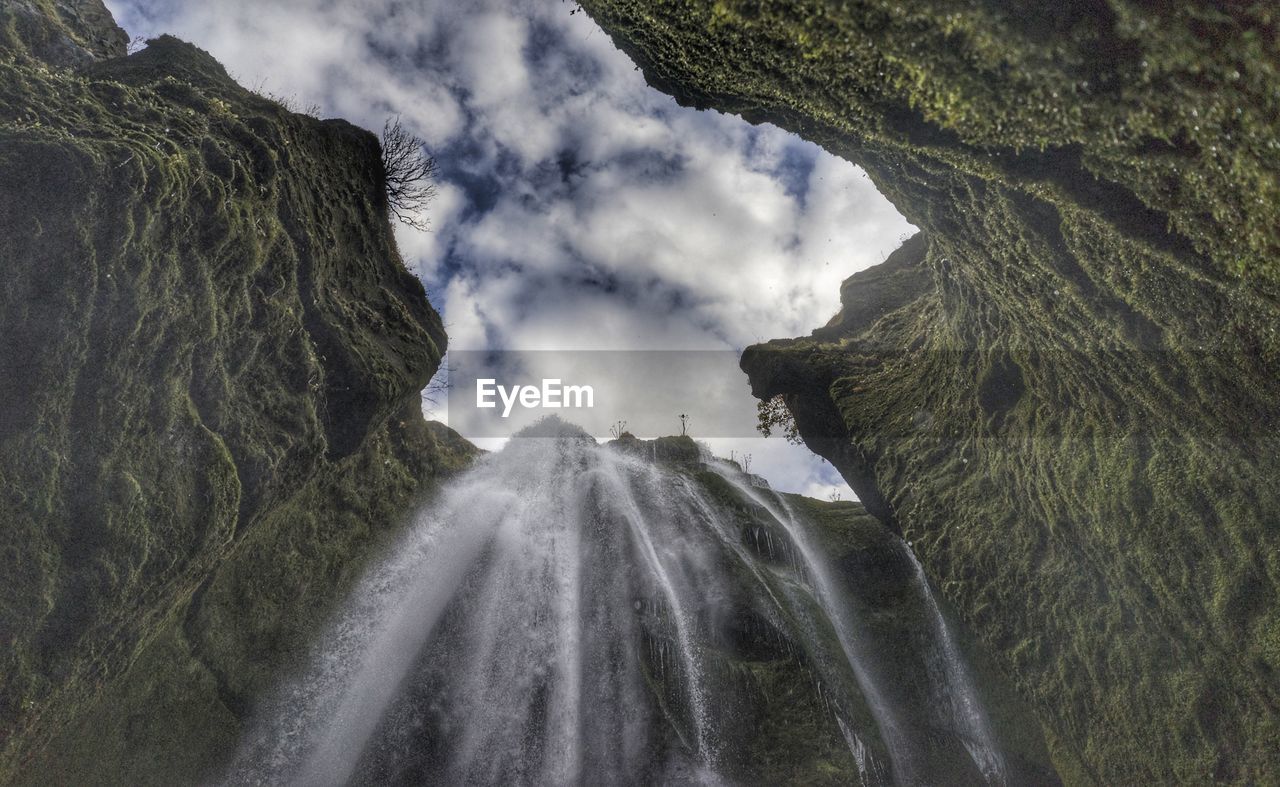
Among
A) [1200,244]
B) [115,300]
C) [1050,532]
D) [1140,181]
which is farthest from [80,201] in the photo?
[1050,532]

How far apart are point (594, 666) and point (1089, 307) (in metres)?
11.2

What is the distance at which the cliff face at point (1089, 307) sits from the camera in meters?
4.49

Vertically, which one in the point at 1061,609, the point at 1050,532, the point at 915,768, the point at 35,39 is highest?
the point at 35,39

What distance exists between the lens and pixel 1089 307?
23.0 ft

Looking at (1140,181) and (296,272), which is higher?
(296,272)

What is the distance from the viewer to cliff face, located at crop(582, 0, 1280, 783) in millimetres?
4488

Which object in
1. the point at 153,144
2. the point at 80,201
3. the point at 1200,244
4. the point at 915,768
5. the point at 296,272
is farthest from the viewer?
the point at 915,768

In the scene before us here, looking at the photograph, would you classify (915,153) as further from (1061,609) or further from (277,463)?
(277,463)

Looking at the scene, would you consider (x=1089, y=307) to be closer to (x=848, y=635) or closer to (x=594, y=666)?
(x=594, y=666)

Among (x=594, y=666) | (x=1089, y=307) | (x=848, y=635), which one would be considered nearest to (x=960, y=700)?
(x=848, y=635)

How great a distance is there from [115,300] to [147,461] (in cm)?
203

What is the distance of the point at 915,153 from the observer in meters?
7.42

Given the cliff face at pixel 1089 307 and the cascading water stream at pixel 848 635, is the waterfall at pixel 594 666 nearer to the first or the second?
the cascading water stream at pixel 848 635

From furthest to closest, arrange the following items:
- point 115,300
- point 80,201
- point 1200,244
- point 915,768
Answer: point 915,768, point 115,300, point 80,201, point 1200,244
